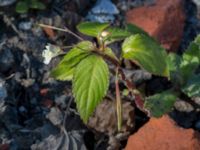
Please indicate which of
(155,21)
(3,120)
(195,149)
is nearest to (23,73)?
(3,120)

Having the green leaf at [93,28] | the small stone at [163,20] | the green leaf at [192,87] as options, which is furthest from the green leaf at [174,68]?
the green leaf at [93,28]

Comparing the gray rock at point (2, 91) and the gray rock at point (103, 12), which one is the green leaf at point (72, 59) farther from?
the gray rock at point (103, 12)

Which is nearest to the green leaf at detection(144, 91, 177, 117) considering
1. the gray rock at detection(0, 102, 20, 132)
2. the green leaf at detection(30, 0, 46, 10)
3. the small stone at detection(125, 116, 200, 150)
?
the small stone at detection(125, 116, 200, 150)

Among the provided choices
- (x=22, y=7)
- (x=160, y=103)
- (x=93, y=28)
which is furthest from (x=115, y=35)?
(x=22, y=7)

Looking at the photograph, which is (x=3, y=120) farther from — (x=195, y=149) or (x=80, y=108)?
(x=195, y=149)

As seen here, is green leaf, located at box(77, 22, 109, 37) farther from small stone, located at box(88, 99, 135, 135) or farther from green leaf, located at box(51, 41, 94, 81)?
small stone, located at box(88, 99, 135, 135)

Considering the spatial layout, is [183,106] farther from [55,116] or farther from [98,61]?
[98,61]
